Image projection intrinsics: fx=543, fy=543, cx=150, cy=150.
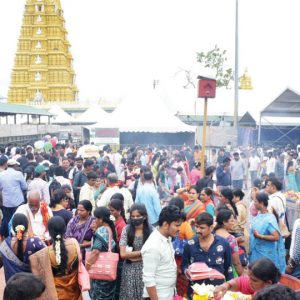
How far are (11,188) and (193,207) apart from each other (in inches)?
133

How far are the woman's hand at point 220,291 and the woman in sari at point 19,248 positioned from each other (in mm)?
1531

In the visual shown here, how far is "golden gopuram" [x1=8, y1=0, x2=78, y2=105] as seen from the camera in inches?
2378

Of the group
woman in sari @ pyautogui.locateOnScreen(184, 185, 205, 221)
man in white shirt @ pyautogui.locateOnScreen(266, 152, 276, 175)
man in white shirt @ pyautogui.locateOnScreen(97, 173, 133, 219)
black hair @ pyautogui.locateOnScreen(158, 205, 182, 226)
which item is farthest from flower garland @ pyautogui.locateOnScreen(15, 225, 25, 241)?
man in white shirt @ pyautogui.locateOnScreen(266, 152, 276, 175)

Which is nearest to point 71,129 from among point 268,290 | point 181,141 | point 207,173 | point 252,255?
point 181,141

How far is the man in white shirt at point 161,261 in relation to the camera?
4.22 metres

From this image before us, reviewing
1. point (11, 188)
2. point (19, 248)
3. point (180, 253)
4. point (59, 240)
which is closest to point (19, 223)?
point (19, 248)

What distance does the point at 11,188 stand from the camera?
28.3 ft

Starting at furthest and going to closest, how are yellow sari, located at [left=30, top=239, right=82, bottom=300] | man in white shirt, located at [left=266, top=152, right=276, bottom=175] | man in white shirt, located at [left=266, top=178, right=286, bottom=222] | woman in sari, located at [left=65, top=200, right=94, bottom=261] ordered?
man in white shirt, located at [left=266, top=152, right=276, bottom=175] < man in white shirt, located at [left=266, top=178, right=286, bottom=222] < woman in sari, located at [left=65, top=200, right=94, bottom=261] < yellow sari, located at [left=30, top=239, right=82, bottom=300]

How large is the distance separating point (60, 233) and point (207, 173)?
539cm

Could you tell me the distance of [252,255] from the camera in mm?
5777

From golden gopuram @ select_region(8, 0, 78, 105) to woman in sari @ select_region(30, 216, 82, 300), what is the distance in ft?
184

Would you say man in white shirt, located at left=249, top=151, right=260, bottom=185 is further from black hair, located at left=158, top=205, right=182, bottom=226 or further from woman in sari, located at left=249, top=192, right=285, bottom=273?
black hair, located at left=158, top=205, right=182, bottom=226

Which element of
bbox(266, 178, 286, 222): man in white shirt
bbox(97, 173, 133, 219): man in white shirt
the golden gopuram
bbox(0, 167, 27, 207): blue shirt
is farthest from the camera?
the golden gopuram

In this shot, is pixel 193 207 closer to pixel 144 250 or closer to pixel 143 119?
pixel 144 250
